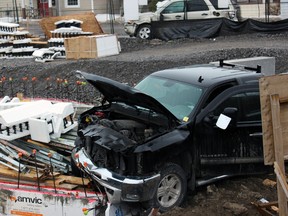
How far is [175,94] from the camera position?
763 centimetres

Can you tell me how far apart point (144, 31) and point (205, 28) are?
2.88 m

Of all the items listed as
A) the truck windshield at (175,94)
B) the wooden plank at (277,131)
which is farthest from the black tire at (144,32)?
the wooden plank at (277,131)

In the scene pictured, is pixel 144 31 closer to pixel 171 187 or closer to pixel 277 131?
pixel 171 187

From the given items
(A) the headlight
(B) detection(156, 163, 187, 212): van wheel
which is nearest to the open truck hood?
(B) detection(156, 163, 187, 212): van wheel

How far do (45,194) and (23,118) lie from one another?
5.35 feet

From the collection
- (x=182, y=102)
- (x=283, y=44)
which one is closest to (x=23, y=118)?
(x=182, y=102)

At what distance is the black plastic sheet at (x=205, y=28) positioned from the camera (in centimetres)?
2362

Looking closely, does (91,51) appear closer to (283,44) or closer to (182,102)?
(283,44)

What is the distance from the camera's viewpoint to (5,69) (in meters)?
18.5

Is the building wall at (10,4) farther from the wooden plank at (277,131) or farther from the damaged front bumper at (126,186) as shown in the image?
the wooden plank at (277,131)

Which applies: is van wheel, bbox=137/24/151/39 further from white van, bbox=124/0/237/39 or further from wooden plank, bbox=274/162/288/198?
wooden plank, bbox=274/162/288/198

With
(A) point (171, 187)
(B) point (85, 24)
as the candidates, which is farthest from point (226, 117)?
(B) point (85, 24)

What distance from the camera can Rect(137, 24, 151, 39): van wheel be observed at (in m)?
24.3

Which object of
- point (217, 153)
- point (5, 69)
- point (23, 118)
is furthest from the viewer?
point (5, 69)
